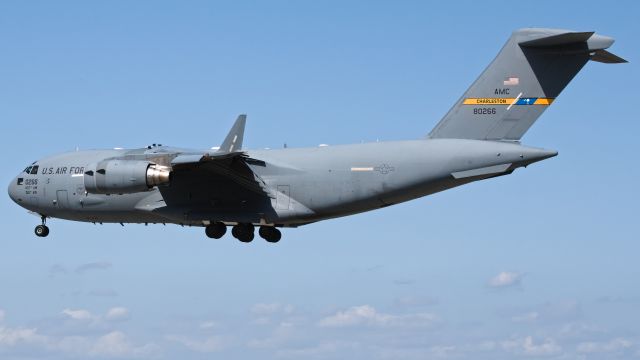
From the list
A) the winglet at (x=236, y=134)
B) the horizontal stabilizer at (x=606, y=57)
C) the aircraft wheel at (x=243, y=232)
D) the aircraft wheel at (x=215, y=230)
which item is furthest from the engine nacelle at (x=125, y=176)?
the horizontal stabilizer at (x=606, y=57)

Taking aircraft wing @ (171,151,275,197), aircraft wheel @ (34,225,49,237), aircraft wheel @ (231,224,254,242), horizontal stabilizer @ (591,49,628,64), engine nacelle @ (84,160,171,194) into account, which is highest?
horizontal stabilizer @ (591,49,628,64)

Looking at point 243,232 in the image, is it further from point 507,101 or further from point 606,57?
point 606,57

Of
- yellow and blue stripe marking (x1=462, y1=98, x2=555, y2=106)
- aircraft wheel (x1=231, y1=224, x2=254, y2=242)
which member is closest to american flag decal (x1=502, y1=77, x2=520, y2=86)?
yellow and blue stripe marking (x1=462, y1=98, x2=555, y2=106)

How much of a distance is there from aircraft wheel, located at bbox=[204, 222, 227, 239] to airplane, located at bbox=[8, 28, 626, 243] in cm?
3

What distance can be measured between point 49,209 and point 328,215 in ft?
20.4

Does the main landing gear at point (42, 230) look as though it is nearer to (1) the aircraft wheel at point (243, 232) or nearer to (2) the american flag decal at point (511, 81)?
(1) the aircraft wheel at point (243, 232)

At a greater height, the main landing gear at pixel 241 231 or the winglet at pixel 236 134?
the winglet at pixel 236 134

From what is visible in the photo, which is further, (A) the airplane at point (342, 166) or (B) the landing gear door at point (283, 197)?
(B) the landing gear door at point (283, 197)

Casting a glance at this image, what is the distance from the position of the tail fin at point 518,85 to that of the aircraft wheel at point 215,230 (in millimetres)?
4984

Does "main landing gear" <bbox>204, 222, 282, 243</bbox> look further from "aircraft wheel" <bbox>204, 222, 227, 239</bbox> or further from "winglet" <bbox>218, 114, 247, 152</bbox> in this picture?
"winglet" <bbox>218, 114, 247, 152</bbox>

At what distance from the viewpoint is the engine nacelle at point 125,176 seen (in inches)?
877

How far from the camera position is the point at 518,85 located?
22.6 meters

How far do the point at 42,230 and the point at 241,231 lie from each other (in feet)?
16.0

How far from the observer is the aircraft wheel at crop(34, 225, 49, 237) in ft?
86.5
